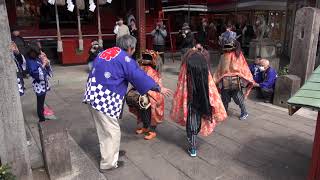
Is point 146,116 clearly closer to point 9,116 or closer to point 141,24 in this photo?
point 9,116

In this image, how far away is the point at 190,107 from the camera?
427 cm

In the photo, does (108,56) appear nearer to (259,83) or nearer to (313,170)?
(313,170)

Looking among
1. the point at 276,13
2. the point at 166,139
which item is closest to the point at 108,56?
the point at 166,139

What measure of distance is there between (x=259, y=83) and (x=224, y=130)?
2413 millimetres

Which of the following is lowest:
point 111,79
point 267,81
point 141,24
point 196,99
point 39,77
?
point 267,81

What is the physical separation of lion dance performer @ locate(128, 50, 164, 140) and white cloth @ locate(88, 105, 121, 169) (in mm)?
883

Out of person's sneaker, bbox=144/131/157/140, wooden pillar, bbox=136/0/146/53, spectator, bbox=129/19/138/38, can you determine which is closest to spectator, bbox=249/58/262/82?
person's sneaker, bbox=144/131/157/140

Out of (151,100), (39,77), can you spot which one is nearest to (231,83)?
(151,100)

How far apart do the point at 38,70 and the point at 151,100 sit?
6.75 feet

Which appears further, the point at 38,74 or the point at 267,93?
the point at 267,93

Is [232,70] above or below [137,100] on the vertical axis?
above

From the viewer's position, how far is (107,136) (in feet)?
12.8

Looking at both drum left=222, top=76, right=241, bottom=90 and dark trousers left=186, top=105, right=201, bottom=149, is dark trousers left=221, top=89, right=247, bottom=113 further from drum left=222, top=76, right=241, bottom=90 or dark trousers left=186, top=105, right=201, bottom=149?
dark trousers left=186, top=105, right=201, bottom=149

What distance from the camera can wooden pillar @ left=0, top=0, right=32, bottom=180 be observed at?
3277 millimetres
